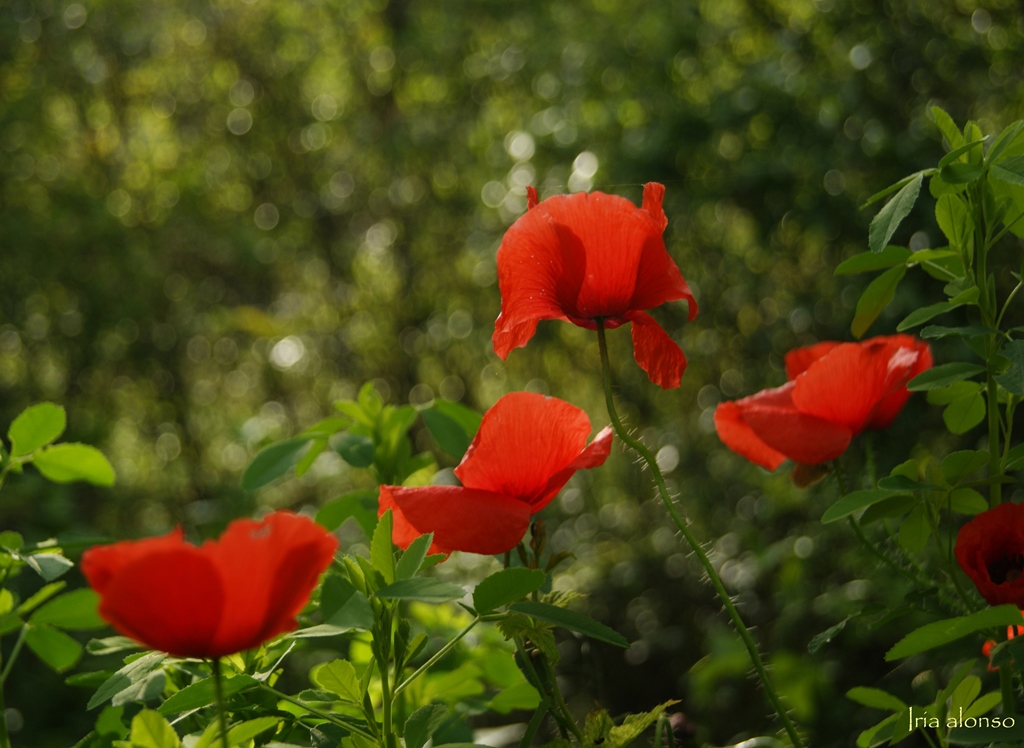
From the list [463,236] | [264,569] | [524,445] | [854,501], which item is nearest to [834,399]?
[854,501]

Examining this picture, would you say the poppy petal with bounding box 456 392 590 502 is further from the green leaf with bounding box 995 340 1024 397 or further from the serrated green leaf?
the green leaf with bounding box 995 340 1024 397

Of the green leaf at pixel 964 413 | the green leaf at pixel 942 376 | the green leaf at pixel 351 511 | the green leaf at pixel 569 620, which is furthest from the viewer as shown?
the green leaf at pixel 351 511

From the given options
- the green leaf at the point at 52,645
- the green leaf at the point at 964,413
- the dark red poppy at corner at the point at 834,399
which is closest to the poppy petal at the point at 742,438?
the dark red poppy at corner at the point at 834,399

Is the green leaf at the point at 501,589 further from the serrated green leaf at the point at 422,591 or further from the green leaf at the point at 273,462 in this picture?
the green leaf at the point at 273,462

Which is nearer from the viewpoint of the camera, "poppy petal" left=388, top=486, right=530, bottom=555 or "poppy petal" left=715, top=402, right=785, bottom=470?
"poppy petal" left=388, top=486, right=530, bottom=555

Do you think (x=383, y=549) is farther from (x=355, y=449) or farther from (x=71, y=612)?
(x=71, y=612)

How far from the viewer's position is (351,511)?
34.8 inches

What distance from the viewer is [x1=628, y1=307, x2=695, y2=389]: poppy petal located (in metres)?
0.72

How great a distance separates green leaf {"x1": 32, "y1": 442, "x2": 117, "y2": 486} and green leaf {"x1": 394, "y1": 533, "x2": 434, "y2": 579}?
363 mm

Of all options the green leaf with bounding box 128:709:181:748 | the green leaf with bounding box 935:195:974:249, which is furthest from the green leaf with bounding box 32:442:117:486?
the green leaf with bounding box 935:195:974:249

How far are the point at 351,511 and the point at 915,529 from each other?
0.46m

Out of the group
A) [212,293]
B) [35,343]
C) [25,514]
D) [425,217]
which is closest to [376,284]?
[425,217]

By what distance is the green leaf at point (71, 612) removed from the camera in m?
0.82

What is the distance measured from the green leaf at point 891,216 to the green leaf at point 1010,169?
2.0 inches
